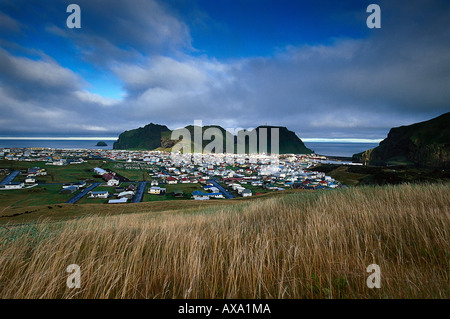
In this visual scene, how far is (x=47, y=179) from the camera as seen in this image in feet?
163

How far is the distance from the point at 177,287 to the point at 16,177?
2985 inches

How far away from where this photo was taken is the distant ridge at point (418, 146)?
83.9 m

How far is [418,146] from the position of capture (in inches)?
3730

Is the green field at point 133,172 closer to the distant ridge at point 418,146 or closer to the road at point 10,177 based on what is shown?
the road at point 10,177

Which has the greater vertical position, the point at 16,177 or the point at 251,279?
the point at 251,279

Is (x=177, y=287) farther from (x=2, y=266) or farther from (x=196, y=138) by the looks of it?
(x=196, y=138)

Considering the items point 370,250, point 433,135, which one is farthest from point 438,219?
point 433,135

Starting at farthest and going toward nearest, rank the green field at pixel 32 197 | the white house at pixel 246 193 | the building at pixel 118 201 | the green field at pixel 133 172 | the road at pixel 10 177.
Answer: the green field at pixel 133 172 → the road at pixel 10 177 → the white house at pixel 246 193 → the building at pixel 118 201 → the green field at pixel 32 197

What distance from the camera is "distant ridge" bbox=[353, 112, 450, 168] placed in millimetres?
83887

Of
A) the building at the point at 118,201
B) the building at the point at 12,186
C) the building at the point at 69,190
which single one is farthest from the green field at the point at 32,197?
the building at the point at 118,201

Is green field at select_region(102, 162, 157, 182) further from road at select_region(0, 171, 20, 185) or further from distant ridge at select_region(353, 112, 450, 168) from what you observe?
distant ridge at select_region(353, 112, 450, 168)

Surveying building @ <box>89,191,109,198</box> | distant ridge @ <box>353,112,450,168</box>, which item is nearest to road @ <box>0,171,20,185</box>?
building @ <box>89,191,109,198</box>

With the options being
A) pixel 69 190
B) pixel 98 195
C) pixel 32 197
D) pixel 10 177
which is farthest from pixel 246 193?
pixel 10 177

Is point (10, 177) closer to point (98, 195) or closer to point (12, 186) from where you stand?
point (12, 186)
